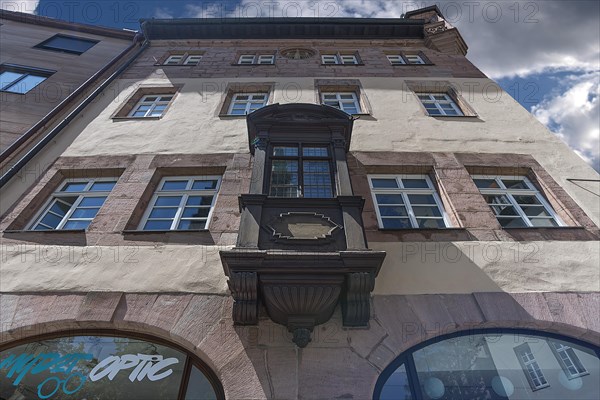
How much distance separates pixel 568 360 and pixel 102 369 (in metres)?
6.03

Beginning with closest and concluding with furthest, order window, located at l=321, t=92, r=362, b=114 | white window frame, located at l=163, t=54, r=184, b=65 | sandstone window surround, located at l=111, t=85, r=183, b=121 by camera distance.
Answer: sandstone window surround, located at l=111, t=85, r=183, b=121, window, located at l=321, t=92, r=362, b=114, white window frame, located at l=163, t=54, r=184, b=65

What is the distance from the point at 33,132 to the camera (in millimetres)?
8297

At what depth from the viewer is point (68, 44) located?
546 inches

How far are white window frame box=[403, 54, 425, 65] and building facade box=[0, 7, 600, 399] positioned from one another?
4.11 metres

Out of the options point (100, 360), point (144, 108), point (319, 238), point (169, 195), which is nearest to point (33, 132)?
point (144, 108)

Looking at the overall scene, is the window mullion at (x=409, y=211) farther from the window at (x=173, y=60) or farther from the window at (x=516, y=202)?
the window at (x=173, y=60)

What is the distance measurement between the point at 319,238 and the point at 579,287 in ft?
12.7

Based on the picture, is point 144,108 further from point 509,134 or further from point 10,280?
point 509,134

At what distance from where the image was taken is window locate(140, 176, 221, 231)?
6.36m

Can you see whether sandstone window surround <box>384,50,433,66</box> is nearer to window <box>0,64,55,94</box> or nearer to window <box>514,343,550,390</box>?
window <box>514,343,550,390</box>

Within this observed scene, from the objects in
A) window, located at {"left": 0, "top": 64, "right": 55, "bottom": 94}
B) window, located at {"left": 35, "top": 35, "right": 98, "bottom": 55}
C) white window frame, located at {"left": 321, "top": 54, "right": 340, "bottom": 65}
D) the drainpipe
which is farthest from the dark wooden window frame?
→ window, located at {"left": 35, "top": 35, "right": 98, "bottom": 55}

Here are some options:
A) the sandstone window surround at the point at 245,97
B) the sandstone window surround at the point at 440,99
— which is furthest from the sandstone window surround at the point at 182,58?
the sandstone window surround at the point at 440,99

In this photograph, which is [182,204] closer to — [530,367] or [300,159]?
[300,159]

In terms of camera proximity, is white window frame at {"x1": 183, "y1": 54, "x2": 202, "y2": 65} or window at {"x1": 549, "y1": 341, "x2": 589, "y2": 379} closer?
window at {"x1": 549, "y1": 341, "x2": 589, "y2": 379}
